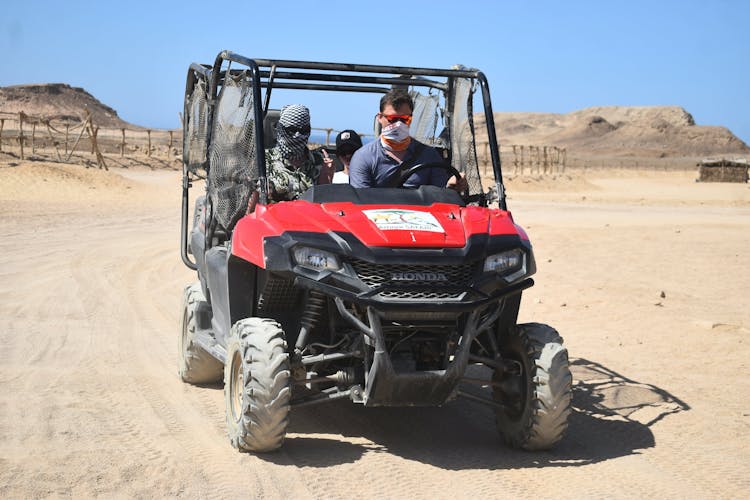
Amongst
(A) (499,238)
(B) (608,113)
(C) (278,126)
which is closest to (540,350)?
(A) (499,238)

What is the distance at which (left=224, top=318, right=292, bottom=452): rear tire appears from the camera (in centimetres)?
587

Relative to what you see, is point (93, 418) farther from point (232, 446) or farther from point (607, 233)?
point (607, 233)

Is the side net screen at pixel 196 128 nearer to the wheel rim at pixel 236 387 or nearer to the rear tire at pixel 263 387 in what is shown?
the wheel rim at pixel 236 387

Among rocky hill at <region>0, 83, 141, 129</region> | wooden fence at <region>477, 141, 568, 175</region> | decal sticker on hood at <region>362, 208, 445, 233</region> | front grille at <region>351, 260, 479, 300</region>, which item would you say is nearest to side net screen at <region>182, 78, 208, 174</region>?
decal sticker on hood at <region>362, 208, 445, 233</region>

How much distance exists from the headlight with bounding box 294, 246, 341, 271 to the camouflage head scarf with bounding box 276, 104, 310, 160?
155cm

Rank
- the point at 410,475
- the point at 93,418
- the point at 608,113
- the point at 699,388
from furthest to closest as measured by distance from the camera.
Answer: the point at 608,113 < the point at 699,388 < the point at 93,418 < the point at 410,475

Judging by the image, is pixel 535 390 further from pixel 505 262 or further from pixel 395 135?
pixel 395 135

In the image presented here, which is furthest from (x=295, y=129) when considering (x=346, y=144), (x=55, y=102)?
(x=55, y=102)

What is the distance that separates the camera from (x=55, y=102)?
139875 millimetres

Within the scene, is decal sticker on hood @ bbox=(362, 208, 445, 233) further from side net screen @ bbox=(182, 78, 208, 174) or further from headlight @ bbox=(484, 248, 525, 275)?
side net screen @ bbox=(182, 78, 208, 174)

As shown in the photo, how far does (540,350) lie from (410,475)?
3.77ft

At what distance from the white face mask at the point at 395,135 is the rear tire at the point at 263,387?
158 cm

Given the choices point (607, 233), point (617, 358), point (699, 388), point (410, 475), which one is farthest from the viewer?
point (607, 233)

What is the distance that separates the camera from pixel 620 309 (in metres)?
12.1
